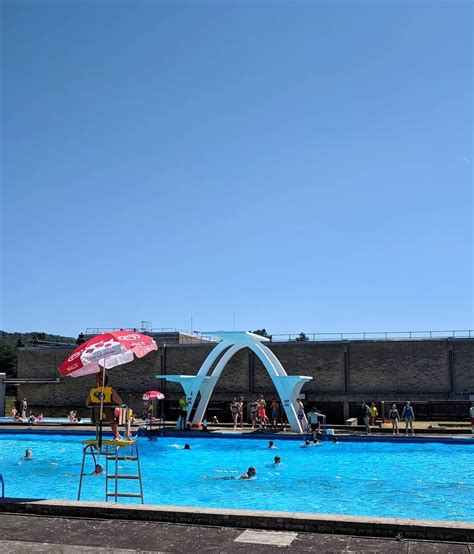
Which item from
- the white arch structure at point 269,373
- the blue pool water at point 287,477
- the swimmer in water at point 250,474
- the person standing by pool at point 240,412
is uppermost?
the white arch structure at point 269,373

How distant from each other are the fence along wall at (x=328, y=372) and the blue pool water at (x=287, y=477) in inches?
433

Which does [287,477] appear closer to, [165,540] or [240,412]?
→ [165,540]

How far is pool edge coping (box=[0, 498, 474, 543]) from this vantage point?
312 inches

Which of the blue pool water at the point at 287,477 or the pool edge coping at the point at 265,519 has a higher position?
the pool edge coping at the point at 265,519

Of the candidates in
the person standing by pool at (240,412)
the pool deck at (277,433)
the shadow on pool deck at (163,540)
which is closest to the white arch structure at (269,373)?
the pool deck at (277,433)

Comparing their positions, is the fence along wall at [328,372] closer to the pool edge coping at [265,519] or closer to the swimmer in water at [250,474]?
the swimmer in water at [250,474]

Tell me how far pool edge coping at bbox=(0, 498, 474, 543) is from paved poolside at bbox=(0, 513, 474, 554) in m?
0.15

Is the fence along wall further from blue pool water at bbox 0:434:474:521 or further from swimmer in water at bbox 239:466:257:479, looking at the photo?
swimmer in water at bbox 239:466:257:479

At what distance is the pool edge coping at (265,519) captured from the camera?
7.92m

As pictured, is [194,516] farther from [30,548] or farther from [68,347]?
[68,347]

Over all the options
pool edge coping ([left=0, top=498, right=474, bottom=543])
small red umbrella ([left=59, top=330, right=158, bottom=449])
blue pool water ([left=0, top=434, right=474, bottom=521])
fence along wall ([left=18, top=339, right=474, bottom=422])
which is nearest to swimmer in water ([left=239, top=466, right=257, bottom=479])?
blue pool water ([left=0, top=434, right=474, bottom=521])

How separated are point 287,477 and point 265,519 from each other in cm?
1109

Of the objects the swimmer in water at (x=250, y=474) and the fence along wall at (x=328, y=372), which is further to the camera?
the fence along wall at (x=328, y=372)

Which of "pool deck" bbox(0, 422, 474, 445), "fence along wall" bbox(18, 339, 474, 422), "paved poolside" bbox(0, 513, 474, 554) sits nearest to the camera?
"paved poolside" bbox(0, 513, 474, 554)
